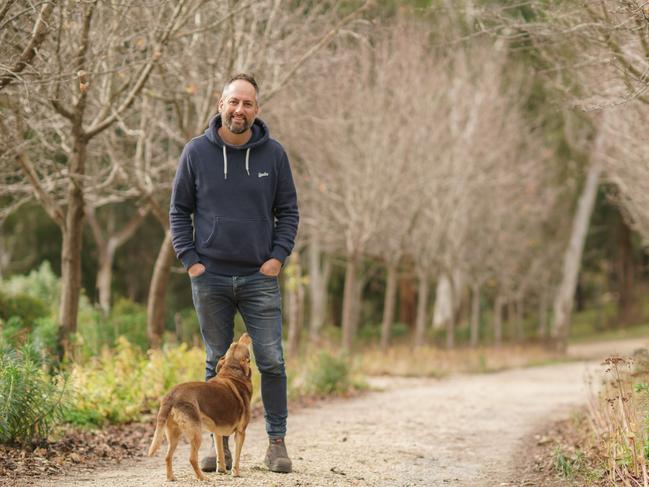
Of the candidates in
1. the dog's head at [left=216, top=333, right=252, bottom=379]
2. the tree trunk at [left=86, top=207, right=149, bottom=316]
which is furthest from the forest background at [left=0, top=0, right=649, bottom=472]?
the dog's head at [left=216, top=333, right=252, bottom=379]

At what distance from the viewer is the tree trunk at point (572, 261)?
31.9 metres

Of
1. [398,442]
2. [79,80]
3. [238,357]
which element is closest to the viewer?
[238,357]

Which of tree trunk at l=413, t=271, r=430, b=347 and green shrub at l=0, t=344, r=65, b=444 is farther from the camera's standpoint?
tree trunk at l=413, t=271, r=430, b=347

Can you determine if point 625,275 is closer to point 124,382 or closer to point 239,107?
point 124,382

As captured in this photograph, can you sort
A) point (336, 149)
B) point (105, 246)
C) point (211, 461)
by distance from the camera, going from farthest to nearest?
point (105, 246) < point (336, 149) < point (211, 461)

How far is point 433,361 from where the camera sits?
68.8 ft

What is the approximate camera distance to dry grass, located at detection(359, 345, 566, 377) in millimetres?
19578

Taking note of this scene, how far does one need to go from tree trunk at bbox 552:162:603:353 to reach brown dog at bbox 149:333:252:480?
89.0ft

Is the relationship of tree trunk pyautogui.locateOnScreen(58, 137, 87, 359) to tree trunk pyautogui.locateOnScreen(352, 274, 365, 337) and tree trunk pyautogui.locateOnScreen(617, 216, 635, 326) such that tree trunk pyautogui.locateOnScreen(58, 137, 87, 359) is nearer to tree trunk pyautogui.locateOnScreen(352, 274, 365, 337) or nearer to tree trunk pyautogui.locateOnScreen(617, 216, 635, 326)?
tree trunk pyautogui.locateOnScreen(352, 274, 365, 337)

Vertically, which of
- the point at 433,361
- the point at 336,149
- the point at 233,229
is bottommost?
the point at 433,361

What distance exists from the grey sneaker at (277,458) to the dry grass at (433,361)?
11.0 m

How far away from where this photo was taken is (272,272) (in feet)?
20.0

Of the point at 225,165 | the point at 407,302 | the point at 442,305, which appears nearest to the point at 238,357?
the point at 225,165

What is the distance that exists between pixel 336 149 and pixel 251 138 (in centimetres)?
1343
